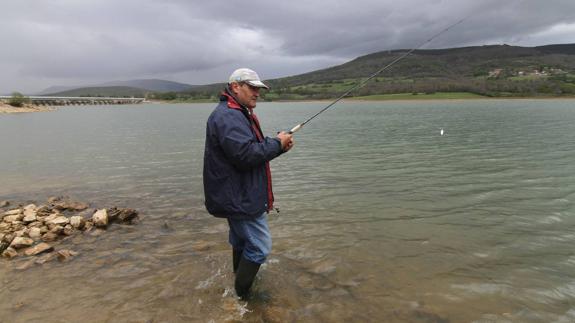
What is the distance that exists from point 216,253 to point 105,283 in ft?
6.49

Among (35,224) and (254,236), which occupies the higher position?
(254,236)

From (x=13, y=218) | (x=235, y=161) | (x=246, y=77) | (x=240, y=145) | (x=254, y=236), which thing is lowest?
(x=13, y=218)

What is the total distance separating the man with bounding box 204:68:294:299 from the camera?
14.5 feet

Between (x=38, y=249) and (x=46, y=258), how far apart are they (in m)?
0.52

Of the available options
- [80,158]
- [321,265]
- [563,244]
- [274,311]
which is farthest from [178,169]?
[563,244]

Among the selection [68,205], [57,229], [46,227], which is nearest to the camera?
[57,229]

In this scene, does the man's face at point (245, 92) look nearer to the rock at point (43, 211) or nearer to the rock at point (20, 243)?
the rock at point (20, 243)

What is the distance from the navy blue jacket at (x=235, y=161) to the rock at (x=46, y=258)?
4.25 meters

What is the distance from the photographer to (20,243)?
7531 mm

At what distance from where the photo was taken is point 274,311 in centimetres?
520

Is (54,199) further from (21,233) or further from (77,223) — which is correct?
(21,233)

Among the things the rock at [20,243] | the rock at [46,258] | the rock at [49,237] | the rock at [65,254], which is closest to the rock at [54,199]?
the rock at [49,237]

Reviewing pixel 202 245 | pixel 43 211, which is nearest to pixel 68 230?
pixel 43 211

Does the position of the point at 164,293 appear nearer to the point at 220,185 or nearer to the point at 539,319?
the point at 220,185
